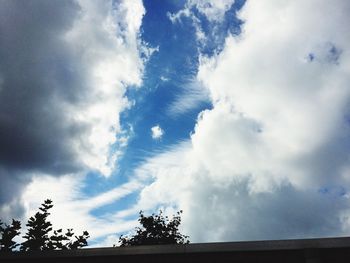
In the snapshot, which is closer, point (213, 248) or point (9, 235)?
point (213, 248)

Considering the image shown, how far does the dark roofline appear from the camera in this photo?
5398mm

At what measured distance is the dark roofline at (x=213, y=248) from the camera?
17.7 ft

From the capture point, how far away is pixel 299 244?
18.3 ft

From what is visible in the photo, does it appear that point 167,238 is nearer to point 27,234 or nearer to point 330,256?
point 27,234

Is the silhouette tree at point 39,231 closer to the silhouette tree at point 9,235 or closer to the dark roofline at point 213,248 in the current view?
the silhouette tree at point 9,235

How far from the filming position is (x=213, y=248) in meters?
5.92

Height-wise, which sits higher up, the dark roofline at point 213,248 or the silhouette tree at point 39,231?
the silhouette tree at point 39,231

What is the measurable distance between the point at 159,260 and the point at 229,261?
5.43 feet

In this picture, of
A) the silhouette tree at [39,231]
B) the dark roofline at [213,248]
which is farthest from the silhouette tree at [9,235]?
the dark roofline at [213,248]

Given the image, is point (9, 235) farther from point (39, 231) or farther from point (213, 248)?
point (213, 248)

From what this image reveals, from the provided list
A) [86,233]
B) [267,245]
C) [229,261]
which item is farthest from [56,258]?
[86,233]

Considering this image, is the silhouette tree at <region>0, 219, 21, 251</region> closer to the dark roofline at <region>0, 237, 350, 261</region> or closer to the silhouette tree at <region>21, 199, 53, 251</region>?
the silhouette tree at <region>21, 199, 53, 251</region>

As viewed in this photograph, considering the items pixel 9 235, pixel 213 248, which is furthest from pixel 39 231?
pixel 213 248

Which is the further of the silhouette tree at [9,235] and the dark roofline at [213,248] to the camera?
the silhouette tree at [9,235]
